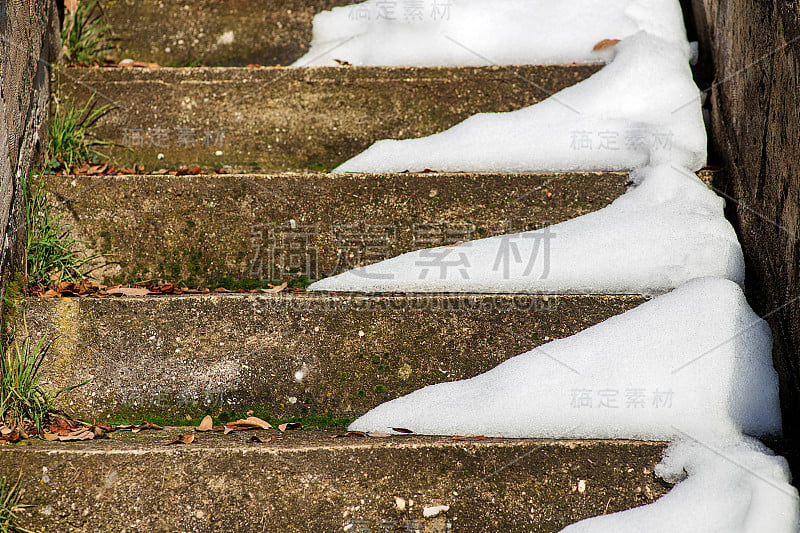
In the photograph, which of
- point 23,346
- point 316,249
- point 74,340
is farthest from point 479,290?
point 23,346

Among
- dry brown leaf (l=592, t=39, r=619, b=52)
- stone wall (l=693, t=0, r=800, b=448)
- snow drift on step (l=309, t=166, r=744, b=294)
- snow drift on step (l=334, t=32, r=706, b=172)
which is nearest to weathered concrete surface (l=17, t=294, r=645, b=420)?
snow drift on step (l=309, t=166, r=744, b=294)

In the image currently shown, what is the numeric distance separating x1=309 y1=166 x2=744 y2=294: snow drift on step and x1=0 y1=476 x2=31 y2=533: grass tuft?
107 centimetres

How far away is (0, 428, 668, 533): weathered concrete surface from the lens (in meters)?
1.74

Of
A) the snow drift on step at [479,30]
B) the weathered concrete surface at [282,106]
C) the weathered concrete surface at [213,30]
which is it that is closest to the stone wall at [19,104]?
the weathered concrete surface at [282,106]

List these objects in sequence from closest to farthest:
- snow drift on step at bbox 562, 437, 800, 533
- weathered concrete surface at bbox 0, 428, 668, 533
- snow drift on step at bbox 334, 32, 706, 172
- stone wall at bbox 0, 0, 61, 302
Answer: snow drift on step at bbox 562, 437, 800, 533
weathered concrete surface at bbox 0, 428, 668, 533
stone wall at bbox 0, 0, 61, 302
snow drift on step at bbox 334, 32, 706, 172

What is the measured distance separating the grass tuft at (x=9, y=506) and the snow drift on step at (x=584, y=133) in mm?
1573

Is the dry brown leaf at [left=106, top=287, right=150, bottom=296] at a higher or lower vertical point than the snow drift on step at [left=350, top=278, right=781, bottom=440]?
higher

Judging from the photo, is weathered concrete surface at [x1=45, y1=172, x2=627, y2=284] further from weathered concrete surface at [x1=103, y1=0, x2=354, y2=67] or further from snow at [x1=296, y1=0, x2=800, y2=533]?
weathered concrete surface at [x1=103, y1=0, x2=354, y2=67]

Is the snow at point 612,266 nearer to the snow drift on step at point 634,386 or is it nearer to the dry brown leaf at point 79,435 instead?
the snow drift on step at point 634,386

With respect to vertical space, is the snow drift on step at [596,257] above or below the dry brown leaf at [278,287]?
above

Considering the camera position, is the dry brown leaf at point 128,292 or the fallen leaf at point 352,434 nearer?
the fallen leaf at point 352,434

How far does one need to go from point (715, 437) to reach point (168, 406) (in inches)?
65.4

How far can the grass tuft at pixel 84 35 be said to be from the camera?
2971 mm

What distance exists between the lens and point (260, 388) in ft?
6.77
